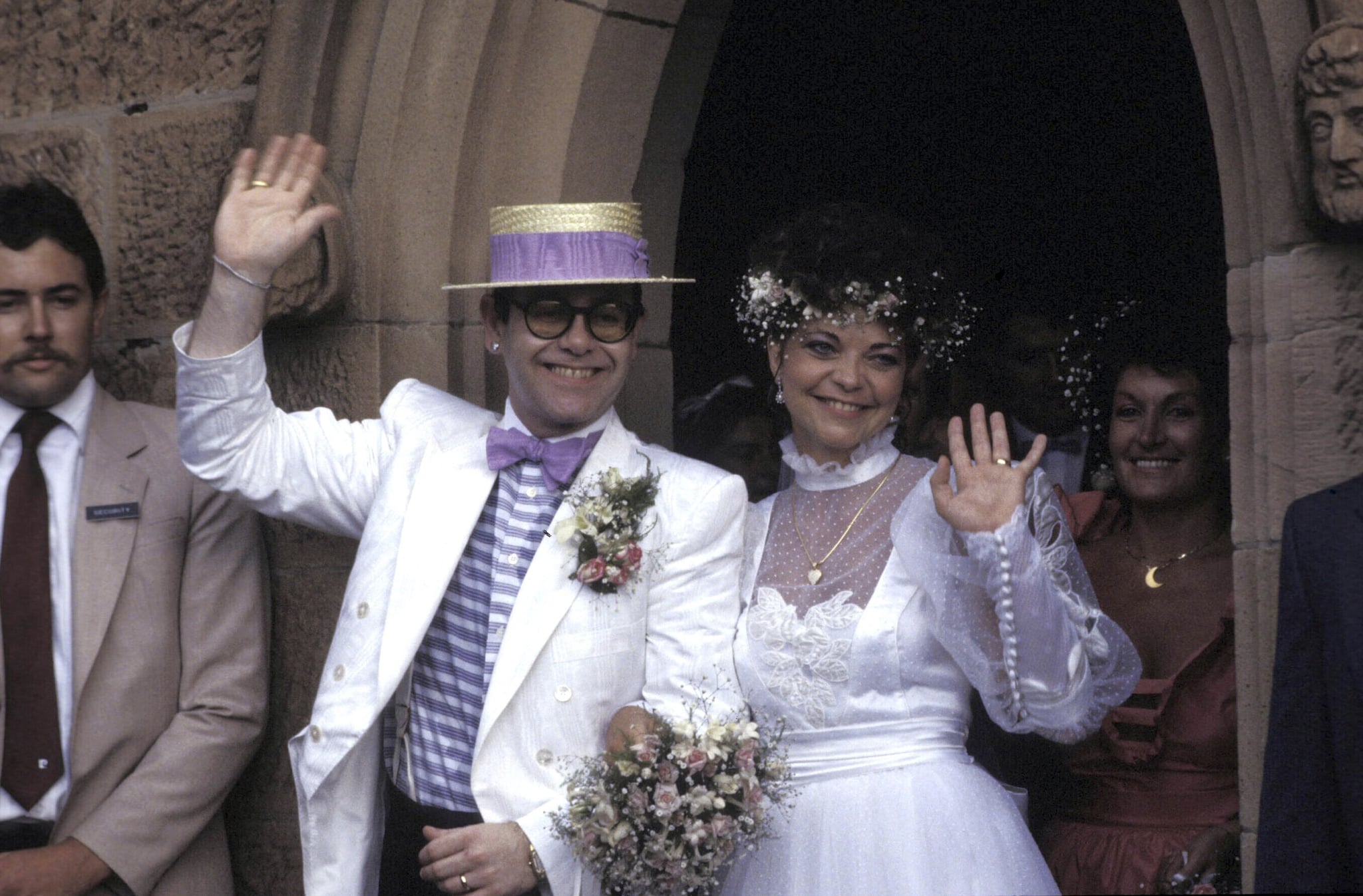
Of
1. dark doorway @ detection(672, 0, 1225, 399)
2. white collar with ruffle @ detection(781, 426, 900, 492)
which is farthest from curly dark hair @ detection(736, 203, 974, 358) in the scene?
dark doorway @ detection(672, 0, 1225, 399)

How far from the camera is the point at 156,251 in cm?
410

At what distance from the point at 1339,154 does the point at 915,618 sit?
3.62 feet

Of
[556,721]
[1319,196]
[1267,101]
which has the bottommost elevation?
[556,721]

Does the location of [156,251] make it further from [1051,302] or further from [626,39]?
[1051,302]

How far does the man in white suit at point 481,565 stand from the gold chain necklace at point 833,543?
0.17m

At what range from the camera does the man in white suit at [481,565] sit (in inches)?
119

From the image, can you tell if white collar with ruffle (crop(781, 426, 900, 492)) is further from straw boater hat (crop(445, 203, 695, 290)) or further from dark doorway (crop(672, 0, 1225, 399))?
dark doorway (crop(672, 0, 1225, 399))

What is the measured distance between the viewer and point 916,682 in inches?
125

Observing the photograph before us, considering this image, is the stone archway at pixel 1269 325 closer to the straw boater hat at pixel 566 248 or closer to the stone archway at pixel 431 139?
the straw boater hat at pixel 566 248

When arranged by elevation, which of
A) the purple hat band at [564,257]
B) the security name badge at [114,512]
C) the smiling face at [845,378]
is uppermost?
the purple hat band at [564,257]

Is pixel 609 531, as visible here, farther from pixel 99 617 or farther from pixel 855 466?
pixel 99 617

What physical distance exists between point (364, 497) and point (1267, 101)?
1822 mm

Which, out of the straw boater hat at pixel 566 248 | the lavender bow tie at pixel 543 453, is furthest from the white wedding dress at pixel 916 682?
the straw boater hat at pixel 566 248

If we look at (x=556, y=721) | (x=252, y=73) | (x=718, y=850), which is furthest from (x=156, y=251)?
(x=718, y=850)
